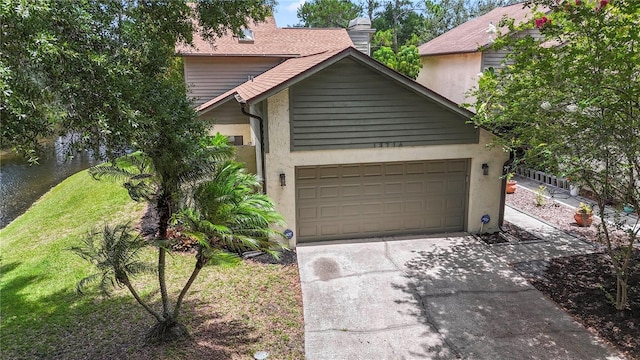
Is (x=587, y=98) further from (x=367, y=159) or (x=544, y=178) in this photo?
(x=544, y=178)

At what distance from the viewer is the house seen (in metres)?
9.57

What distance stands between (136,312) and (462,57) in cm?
1625

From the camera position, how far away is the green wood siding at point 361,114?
9.58 meters

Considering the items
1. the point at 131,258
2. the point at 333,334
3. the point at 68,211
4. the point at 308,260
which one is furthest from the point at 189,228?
the point at 68,211

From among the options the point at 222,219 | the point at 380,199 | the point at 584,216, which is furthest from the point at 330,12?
the point at 222,219

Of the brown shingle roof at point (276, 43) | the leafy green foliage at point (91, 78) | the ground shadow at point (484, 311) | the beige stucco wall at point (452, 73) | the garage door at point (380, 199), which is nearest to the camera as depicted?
the leafy green foliage at point (91, 78)

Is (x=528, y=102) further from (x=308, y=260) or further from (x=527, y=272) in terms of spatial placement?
(x=308, y=260)

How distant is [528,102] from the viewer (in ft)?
26.2

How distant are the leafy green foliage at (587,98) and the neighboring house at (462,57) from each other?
27.5ft

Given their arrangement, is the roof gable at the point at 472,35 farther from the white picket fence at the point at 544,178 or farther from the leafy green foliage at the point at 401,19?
the leafy green foliage at the point at 401,19

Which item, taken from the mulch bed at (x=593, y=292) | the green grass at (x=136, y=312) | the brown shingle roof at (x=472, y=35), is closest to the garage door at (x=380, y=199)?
the green grass at (x=136, y=312)

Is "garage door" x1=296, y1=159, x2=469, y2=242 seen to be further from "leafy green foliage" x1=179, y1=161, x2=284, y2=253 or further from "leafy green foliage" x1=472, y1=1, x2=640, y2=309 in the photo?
"leafy green foliage" x1=179, y1=161, x2=284, y2=253

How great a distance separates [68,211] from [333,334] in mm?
11957

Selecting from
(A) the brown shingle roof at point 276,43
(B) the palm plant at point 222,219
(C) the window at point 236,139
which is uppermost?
(A) the brown shingle roof at point 276,43
